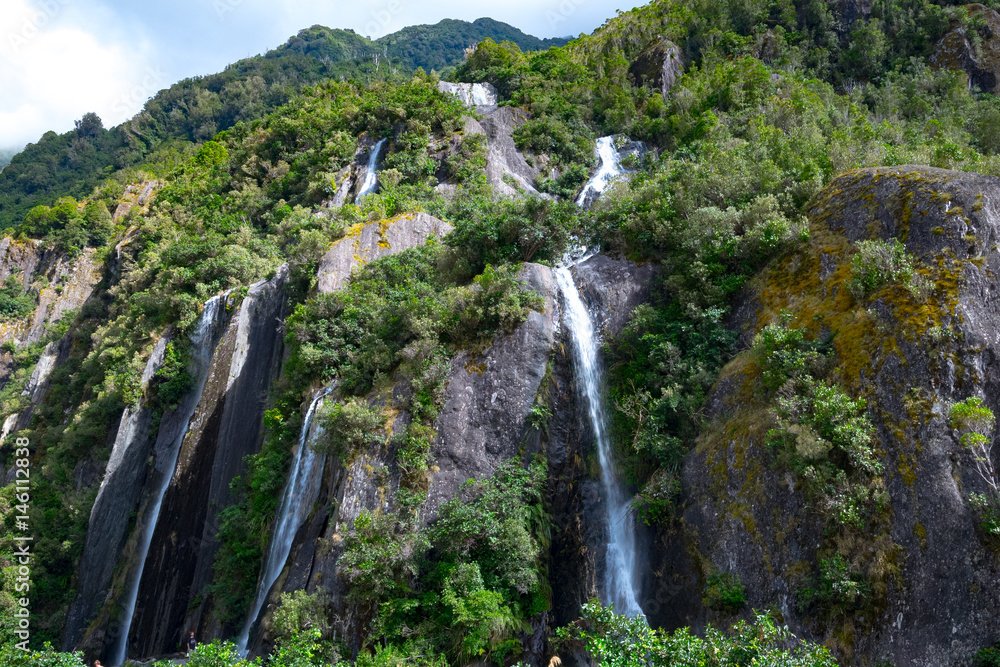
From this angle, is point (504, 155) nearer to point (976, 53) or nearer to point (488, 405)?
point (488, 405)

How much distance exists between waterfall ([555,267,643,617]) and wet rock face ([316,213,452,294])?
690 centimetres

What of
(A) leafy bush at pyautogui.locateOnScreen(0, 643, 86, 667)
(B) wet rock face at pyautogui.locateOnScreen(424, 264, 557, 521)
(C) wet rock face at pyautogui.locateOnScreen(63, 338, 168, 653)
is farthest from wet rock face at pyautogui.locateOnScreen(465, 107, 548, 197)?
(A) leafy bush at pyautogui.locateOnScreen(0, 643, 86, 667)

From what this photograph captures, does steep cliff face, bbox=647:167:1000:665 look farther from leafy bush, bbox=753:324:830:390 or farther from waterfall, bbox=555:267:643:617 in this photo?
waterfall, bbox=555:267:643:617

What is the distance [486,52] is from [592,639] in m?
41.4

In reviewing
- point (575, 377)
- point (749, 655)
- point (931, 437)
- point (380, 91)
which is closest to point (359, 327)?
point (575, 377)

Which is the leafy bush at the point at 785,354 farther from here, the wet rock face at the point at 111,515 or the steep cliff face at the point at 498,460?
the wet rock face at the point at 111,515

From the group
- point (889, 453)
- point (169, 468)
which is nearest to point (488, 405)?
point (889, 453)

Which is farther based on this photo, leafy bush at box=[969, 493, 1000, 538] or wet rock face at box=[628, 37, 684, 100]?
wet rock face at box=[628, 37, 684, 100]

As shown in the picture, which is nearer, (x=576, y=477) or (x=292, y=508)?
(x=576, y=477)

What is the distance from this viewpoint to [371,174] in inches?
1066

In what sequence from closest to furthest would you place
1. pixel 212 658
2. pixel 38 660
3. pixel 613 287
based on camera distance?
1. pixel 212 658
2. pixel 38 660
3. pixel 613 287

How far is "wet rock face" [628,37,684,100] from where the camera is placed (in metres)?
33.0

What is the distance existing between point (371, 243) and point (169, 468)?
1083cm

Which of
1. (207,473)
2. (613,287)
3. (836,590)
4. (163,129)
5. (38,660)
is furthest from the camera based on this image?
(163,129)
